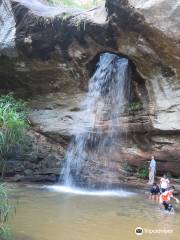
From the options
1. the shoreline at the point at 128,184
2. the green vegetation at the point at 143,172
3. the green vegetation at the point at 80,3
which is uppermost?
the green vegetation at the point at 80,3

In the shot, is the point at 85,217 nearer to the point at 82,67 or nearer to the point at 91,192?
the point at 91,192

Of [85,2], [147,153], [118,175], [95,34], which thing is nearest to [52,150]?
[118,175]

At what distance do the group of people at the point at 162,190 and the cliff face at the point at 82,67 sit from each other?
0.54m

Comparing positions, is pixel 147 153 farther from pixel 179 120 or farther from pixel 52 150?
pixel 52 150

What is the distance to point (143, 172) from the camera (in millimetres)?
14008

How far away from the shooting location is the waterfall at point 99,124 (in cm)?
1430

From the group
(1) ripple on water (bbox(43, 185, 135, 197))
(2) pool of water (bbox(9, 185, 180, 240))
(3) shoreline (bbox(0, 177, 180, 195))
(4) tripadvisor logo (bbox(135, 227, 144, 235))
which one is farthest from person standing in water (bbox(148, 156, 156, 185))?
(4) tripadvisor logo (bbox(135, 227, 144, 235))

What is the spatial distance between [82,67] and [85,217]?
6592mm

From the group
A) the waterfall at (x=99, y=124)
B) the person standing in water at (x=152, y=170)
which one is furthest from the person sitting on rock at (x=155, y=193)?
the waterfall at (x=99, y=124)

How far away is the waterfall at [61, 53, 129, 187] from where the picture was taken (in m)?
14.3

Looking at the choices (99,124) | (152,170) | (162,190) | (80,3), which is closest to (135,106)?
(99,124)

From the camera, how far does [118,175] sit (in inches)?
562

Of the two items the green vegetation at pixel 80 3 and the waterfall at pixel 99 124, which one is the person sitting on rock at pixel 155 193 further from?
the green vegetation at pixel 80 3

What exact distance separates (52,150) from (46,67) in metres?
3.06
